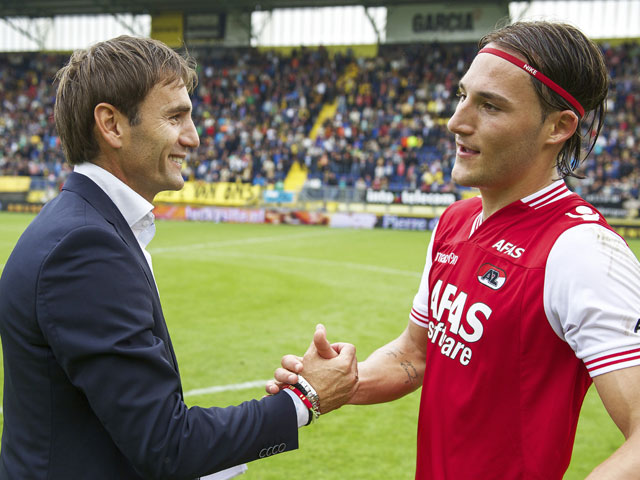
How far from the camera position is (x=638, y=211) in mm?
23141

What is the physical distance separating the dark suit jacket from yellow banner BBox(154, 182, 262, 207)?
86.8ft

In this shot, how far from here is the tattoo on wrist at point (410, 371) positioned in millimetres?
2682

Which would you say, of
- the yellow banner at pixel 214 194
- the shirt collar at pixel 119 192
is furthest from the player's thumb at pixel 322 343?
the yellow banner at pixel 214 194

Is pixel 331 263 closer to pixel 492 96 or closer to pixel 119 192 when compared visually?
pixel 492 96

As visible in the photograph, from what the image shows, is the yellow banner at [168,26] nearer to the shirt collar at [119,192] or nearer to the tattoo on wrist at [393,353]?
the tattoo on wrist at [393,353]

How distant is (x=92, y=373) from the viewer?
1.63 meters

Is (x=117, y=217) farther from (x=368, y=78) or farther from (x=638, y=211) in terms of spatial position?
(x=368, y=78)

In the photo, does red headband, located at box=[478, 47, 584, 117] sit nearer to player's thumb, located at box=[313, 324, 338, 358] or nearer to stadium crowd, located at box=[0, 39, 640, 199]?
player's thumb, located at box=[313, 324, 338, 358]

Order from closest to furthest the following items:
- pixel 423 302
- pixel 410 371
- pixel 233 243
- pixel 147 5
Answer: pixel 423 302, pixel 410 371, pixel 233 243, pixel 147 5

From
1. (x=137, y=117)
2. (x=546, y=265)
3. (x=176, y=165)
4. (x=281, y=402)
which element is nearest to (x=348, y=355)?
(x=281, y=402)

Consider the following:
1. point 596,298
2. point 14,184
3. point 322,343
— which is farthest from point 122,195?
point 14,184

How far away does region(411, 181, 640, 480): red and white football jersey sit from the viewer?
1.71 m

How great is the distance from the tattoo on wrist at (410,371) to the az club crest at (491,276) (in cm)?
75

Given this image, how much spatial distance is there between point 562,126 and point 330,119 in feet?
109
